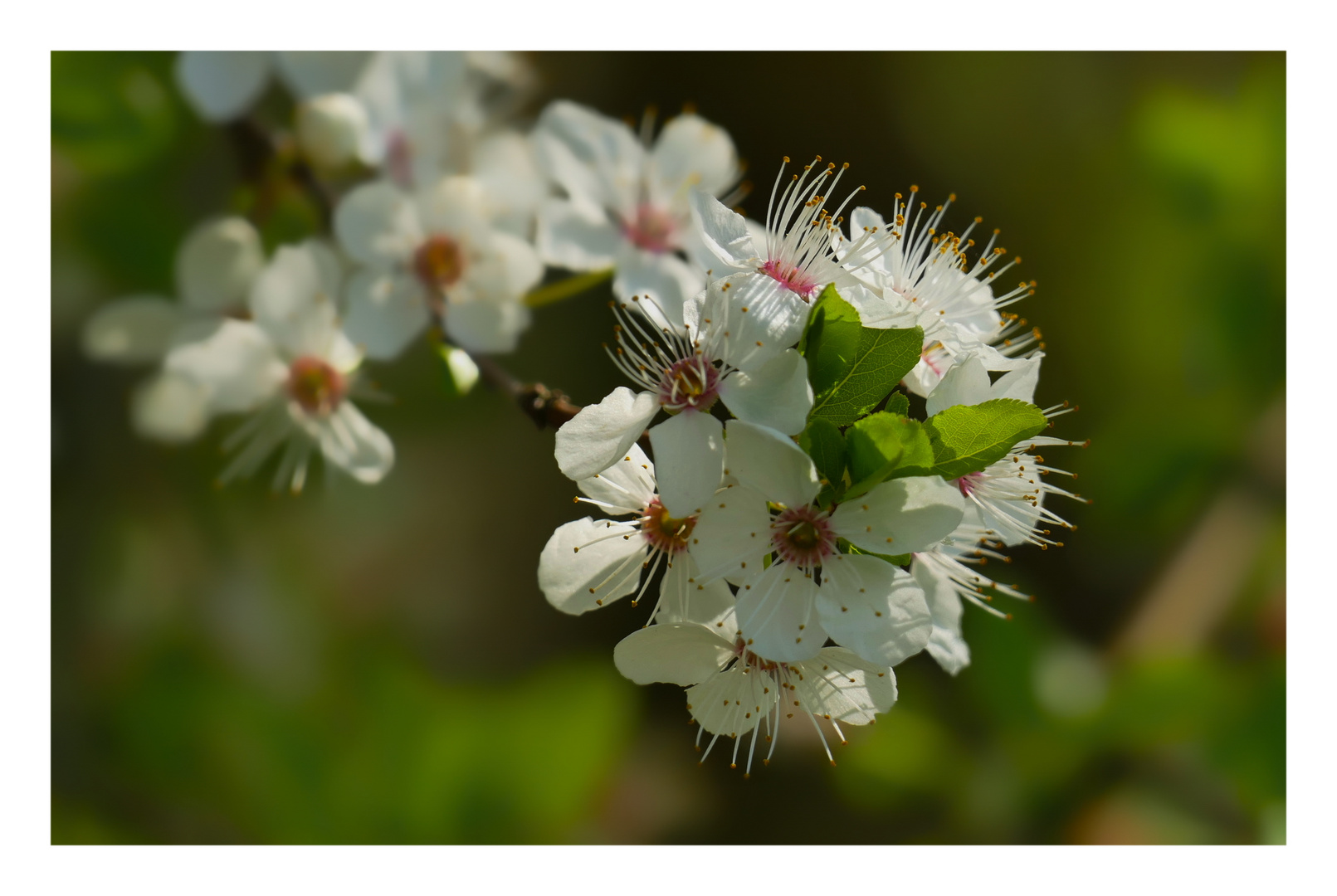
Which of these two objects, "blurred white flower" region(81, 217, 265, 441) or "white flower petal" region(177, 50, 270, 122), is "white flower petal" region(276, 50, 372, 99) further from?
"blurred white flower" region(81, 217, 265, 441)

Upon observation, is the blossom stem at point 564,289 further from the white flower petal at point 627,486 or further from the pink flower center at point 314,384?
the white flower petal at point 627,486

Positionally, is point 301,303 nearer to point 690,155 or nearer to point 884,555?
point 690,155

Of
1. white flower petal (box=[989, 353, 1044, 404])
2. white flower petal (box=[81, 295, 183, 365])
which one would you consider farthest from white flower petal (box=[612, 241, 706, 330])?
white flower petal (box=[81, 295, 183, 365])

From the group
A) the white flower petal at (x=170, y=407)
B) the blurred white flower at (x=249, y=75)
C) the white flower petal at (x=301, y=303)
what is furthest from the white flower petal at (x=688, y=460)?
the white flower petal at (x=170, y=407)

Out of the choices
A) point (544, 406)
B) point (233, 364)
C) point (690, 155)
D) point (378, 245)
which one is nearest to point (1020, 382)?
point (544, 406)

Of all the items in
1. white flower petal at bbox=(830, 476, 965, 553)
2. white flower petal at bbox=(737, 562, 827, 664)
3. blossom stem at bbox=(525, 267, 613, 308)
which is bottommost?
white flower petal at bbox=(737, 562, 827, 664)
